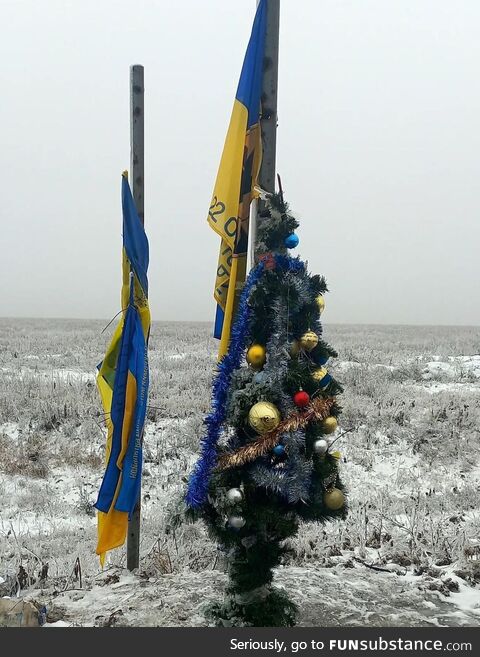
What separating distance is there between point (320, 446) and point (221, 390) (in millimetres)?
836

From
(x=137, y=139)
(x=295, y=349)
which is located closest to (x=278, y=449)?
(x=295, y=349)

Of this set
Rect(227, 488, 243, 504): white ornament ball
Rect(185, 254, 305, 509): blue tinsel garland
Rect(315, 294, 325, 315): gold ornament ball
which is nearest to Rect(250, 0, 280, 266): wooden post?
Rect(185, 254, 305, 509): blue tinsel garland

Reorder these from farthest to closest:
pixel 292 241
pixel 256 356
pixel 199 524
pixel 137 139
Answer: pixel 199 524 → pixel 137 139 → pixel 292 241 → pixel 256 356

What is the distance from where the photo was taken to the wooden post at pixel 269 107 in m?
4.37

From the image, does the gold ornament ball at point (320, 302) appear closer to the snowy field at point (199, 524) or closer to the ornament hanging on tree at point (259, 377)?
the ornament hanging on tree at point (259, 377)

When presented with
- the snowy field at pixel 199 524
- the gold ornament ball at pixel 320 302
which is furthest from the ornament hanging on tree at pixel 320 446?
the snowy field at pixel 199 524

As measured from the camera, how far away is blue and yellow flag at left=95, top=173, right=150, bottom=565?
4.93 metres

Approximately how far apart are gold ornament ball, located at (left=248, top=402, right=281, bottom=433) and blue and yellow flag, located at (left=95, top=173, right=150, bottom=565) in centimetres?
158

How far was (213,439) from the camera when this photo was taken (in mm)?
3982

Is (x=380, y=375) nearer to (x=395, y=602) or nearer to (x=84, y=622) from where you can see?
(x=395, y=602)

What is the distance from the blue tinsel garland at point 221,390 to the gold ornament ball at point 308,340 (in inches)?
17.1

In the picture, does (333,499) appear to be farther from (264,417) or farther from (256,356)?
(256,356)

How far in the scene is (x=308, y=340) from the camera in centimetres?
391
